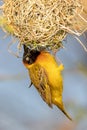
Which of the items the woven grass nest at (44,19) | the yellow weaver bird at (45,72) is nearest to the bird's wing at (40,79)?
the yellow weaver bird at (45,72)

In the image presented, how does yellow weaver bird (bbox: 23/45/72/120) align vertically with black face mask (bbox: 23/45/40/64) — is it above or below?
below

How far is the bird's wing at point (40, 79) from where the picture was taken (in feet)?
8.65

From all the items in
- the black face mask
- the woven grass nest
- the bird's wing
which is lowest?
the bird's wing

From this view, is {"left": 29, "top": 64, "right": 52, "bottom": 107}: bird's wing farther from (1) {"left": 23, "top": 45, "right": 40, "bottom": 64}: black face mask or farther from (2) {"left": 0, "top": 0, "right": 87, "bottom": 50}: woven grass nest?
(2) {"left": 0, "top": 0, "right": 87, "bottom": 50}: woven grass nest

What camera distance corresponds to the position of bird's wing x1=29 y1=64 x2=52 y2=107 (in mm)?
2637

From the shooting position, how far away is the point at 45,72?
2.65 metres

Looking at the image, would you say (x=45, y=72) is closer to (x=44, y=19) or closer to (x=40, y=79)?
(x=40, y=79)

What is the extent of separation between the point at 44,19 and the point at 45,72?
348 millimetres

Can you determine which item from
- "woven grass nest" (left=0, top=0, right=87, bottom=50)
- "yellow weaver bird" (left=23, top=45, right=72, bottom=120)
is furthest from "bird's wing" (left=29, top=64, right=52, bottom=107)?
"woven grass nest" (left=0, top=0, right=87, bottom=50)

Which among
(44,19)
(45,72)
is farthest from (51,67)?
(44,19)

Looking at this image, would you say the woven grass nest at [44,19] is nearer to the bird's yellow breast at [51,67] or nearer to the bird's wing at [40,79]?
the bird's yellow breast at [51,67]

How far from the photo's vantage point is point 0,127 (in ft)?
12.2

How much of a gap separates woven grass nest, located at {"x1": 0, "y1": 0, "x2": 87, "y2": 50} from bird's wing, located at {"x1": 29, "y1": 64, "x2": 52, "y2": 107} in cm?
23

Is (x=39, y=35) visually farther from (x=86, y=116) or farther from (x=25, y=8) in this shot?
(x=86, y=116)
